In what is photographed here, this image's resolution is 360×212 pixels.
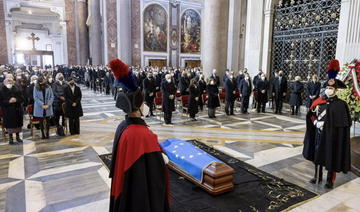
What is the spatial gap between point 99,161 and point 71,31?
27.4m

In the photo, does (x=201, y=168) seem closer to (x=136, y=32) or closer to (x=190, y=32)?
(x=136, y=32)

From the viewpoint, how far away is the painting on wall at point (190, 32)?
1109 inches

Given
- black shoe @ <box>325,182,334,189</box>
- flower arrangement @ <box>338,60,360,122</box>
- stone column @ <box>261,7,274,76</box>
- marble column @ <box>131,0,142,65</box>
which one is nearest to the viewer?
black shoe @ <box>325,182,334,189</box>

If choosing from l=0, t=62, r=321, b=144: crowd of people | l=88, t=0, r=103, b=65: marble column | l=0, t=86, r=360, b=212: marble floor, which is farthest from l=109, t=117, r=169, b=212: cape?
l=88, t=0, r=103, b=65: marble column

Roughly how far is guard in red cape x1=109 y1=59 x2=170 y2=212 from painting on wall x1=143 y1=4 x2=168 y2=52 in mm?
23811

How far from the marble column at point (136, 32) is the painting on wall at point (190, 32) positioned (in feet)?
17.6

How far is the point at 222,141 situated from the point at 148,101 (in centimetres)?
421

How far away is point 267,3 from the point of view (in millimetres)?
12297

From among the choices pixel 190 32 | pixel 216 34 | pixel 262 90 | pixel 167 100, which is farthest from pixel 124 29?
pixel 167 100

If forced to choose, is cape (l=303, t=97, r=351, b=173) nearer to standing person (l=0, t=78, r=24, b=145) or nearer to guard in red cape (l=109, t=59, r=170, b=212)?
guard in red cape (l=109, t=59, r=170, b=212)

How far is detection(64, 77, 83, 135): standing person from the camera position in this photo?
24.5 ft

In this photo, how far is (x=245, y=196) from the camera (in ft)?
13.3

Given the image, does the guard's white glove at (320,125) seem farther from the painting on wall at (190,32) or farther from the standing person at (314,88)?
the painting on wall at (190,32)

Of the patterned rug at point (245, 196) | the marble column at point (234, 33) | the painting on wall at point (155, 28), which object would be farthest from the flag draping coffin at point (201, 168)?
the painting on wall at point (155, 28)
